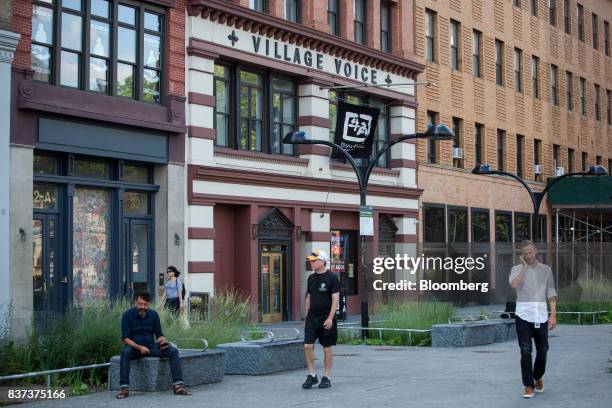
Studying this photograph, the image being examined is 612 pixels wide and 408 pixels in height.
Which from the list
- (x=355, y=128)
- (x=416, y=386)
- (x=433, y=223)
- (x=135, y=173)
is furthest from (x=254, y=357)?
(x=433, y=223)

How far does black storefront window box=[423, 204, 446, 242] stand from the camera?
1688 inches

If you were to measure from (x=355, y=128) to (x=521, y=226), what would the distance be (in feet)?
57.9

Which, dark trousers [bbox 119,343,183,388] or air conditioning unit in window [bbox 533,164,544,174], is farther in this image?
air conditioning unit in window [bbox 533,164,544,174]

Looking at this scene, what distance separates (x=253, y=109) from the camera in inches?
1340

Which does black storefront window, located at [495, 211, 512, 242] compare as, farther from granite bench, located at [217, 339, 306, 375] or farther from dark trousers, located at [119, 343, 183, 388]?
dark trousers, located at [119, 343, 183, 388]

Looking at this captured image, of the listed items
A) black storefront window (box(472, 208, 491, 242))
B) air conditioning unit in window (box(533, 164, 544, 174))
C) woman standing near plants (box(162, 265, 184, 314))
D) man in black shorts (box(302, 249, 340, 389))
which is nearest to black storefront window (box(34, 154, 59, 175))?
woman standing near plants (box(162, 265, 184, 314))

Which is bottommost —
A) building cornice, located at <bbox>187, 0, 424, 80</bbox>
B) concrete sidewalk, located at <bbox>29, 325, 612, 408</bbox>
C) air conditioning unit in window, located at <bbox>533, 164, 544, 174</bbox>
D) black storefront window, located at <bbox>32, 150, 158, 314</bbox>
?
concrete sidewalk, located at <bbox>29, 325, 612, 408</bbox>

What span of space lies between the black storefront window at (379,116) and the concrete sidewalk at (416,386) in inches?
623

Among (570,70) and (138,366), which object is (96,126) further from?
(570,70)

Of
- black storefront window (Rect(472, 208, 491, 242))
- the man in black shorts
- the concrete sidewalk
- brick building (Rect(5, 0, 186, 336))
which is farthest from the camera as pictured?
black storefront window (Rect(472, 208, 491, 242))

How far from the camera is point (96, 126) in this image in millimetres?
27547

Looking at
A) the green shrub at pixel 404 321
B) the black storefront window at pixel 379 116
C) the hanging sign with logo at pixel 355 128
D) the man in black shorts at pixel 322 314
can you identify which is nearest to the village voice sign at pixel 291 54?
the black storefront window at pixel 379 116

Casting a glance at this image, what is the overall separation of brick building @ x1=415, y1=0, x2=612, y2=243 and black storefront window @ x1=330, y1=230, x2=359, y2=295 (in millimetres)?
4497

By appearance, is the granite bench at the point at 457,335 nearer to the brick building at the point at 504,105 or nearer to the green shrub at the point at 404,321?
the green shrub at the point at 404,321
